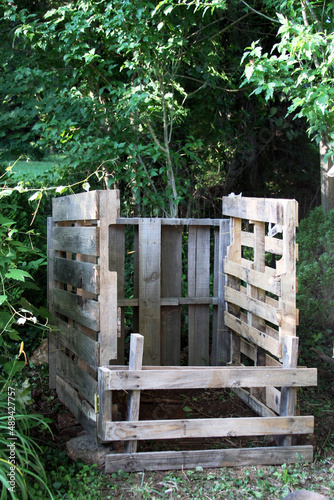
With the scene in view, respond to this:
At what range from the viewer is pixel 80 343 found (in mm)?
3684

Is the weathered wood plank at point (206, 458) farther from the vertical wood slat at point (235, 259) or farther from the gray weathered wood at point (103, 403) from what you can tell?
the vertical wood slat at point (235, 259)

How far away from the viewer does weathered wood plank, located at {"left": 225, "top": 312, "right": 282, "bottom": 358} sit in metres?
3.43

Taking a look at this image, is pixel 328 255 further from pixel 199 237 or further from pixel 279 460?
pixel 279 460

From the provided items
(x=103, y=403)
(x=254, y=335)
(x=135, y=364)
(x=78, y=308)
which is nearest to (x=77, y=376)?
(x=78, y=308)

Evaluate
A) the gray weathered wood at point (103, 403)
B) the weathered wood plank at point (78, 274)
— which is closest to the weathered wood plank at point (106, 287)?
the weathered wood plank at point (78, 274)

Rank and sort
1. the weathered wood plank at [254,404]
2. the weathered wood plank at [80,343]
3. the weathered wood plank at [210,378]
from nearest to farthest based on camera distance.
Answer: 1. the weathered wood plank at [210,378]
2. the weathered wood plank at [80,343]
3. the weathered wood plank at [254,404]

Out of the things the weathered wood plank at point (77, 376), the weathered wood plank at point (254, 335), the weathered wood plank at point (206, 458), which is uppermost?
the weathered wood plank at point (254, 335)

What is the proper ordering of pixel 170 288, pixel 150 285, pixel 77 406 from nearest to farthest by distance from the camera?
pixel 77 406, pixel 150 285, pixel 170 288

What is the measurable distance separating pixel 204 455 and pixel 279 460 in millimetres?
509

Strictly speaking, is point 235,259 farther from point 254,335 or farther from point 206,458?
point 206,458

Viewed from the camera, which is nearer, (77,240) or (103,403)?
(103,403)

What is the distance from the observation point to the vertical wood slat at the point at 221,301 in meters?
4.50

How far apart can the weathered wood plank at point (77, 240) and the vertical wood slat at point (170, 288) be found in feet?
2.83

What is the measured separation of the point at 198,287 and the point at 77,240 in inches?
52.0
